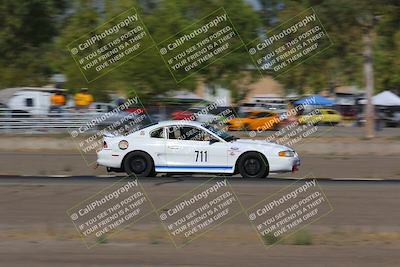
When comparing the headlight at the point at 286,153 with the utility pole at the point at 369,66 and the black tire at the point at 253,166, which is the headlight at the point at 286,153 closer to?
the black tire at the point at 253,166

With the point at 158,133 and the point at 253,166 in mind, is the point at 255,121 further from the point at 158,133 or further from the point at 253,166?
the point at 253,166

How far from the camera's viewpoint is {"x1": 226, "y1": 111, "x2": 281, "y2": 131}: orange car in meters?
34.8

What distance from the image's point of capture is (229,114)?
Answer: 122ft

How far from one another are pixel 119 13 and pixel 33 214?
34625 millimetres

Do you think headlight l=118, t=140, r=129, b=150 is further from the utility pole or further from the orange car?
the orange car

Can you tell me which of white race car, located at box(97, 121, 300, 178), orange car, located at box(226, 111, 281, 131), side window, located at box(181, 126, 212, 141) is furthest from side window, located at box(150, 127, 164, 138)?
orange car, located at box(226, 111, 281, 131)

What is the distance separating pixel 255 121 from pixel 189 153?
906 inches

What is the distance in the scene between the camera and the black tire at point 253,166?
15422 mm

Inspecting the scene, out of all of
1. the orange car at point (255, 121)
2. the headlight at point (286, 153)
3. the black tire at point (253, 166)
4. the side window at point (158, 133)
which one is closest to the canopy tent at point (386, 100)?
the orange car at point (255, 121)

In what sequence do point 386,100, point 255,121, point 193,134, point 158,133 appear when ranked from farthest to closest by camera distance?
point 386,100 → point 255,121 → point 158,133 → point 193,134

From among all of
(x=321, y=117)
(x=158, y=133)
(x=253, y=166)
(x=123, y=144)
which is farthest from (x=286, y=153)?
(x=321, y=117)

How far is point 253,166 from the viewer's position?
50.8 ft

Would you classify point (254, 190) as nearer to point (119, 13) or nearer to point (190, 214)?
point (190, 214)

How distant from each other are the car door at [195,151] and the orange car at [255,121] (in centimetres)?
1820
